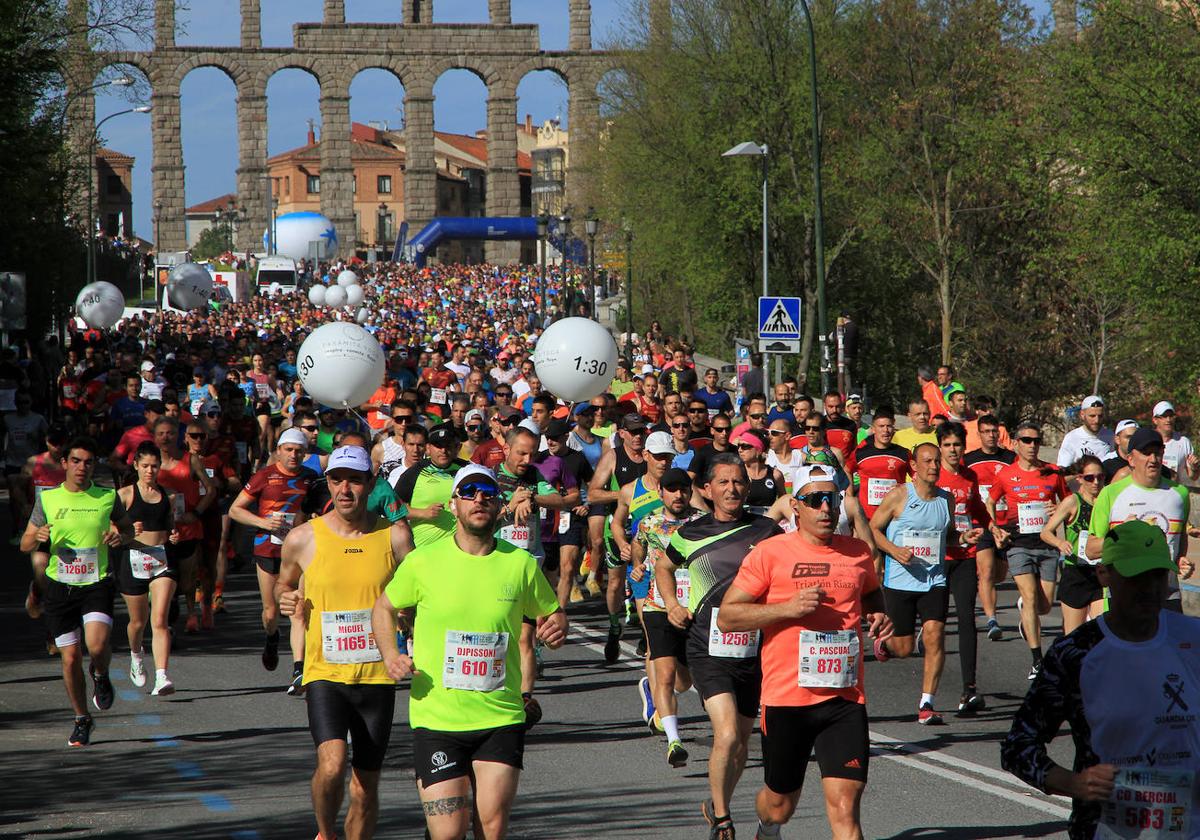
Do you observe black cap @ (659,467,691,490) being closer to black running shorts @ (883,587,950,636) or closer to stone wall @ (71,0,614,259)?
black running shorts @ (883,587,950,636)

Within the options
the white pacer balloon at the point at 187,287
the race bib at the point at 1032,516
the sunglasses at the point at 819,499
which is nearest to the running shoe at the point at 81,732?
the sunglasses at the point at 819,499

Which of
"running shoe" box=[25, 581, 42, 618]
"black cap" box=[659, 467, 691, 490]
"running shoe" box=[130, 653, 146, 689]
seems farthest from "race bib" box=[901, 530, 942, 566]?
"running shoe" box=[25, 581, 42, 618]

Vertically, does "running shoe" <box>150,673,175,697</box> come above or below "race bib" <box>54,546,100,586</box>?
below

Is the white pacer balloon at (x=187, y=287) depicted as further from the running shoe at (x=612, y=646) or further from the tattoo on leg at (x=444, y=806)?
the tattoo on leg at (x=444, y=806)

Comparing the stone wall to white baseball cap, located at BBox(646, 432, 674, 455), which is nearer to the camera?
white baseball cap, located at BBox(646, 432, 674, 455)

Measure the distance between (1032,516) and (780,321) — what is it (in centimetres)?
1325

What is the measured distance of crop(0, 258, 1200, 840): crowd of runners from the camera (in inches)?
186

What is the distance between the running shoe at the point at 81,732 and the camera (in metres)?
10.4

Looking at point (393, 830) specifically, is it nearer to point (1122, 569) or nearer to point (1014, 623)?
point (1122, 569)

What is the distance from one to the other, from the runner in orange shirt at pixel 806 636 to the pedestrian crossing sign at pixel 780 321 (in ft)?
62.5

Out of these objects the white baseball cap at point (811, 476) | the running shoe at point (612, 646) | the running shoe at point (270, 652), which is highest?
the white baseball cap at point (811, 476)

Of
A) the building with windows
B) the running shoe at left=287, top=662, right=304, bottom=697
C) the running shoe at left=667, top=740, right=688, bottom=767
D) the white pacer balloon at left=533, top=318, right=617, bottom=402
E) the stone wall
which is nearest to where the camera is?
the running shoe at left=667, top=740, right=688, bottom=767

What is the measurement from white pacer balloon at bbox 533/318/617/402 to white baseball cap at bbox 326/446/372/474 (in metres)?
11.5

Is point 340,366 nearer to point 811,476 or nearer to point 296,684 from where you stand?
point 296,684
